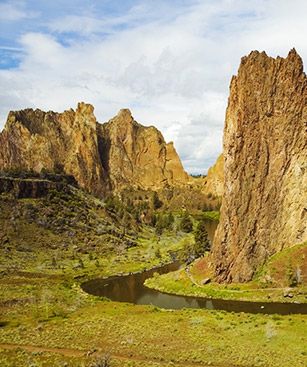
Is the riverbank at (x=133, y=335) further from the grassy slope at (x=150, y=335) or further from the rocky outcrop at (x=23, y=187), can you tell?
the rocky outcrop at (x=23, y=187)

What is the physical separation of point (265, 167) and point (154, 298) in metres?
36.6

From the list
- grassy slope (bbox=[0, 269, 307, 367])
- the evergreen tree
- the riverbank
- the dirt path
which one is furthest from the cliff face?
the dirt path

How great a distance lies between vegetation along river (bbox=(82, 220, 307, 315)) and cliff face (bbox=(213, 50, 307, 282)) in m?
11.8

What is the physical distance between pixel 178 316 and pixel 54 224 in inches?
3843

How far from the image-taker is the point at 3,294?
295ft

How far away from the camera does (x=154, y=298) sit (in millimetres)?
94062

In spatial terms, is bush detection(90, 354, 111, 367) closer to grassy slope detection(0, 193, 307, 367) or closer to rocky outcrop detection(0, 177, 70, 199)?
grassy slope detection(0, 193, 307, 367)

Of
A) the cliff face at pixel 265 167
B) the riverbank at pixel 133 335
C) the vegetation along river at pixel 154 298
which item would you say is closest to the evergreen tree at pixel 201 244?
the vegetation along river at pixel 154 298

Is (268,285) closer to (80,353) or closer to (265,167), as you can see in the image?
(265,167)

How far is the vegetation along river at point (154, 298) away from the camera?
79875 millimetres

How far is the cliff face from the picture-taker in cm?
9819

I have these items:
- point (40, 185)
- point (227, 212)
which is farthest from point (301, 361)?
point (40, 185)

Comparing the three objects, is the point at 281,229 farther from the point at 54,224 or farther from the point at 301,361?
the point at 54,224

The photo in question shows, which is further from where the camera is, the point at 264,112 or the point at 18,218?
the point at 18,218
